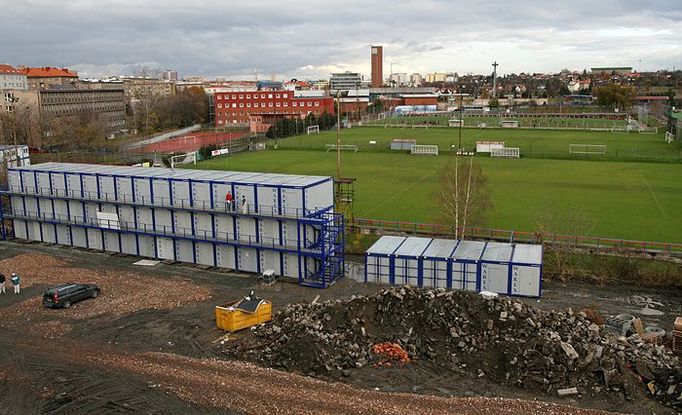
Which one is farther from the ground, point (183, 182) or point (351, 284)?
point (183, 182)

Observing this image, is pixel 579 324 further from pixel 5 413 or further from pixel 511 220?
pixel 511 220

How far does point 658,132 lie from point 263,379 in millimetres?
96407

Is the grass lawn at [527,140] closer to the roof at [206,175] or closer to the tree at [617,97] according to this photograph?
the roof at [206,175]

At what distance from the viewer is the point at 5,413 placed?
1627 cm

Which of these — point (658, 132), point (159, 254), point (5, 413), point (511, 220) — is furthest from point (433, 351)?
point (658, 132)

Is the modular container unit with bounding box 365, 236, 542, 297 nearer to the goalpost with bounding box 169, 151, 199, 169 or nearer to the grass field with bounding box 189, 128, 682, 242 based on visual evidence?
the grass field with bounding box 189, 128, 682, 242

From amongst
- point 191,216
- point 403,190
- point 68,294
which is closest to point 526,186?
point 403,190

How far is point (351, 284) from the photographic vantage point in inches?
1104

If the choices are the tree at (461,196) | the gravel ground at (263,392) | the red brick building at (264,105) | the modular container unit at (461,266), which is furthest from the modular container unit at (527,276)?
the red brick building at (264,105)

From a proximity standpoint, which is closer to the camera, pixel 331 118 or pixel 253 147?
pixel 253 147

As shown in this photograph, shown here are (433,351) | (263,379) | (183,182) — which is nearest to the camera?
(263,379)

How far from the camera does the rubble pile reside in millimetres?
17203

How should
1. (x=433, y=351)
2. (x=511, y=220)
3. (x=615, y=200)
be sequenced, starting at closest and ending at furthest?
(x=433, y=351)
(x=511, y=220)
(x=615, y=200)

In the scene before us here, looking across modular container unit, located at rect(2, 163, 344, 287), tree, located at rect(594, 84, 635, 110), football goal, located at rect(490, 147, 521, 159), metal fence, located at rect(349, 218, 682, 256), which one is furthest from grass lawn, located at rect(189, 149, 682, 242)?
tree, located at rect(594, 84, 635, 110)
